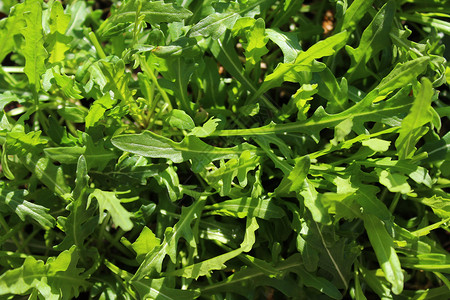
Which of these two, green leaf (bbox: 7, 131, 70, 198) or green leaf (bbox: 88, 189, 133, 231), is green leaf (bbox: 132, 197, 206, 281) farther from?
green leaf (bbox: 7, 131, 70, 198)

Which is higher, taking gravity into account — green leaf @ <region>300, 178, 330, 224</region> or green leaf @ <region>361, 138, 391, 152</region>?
green leaf @ <region>361, 138, 391, 152</region>

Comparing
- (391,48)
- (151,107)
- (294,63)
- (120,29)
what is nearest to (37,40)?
(120,29)

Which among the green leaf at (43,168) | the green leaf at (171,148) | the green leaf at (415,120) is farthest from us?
the green leaf at (43,168)

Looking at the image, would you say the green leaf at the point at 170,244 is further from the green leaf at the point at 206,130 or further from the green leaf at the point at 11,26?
the green leaf at the point at 11,26

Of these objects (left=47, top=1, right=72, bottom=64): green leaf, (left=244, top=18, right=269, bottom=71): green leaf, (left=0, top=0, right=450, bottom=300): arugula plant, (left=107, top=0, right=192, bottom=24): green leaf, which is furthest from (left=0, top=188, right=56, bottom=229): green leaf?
(left=244, top=18, right=269, bottom=71): green leaf

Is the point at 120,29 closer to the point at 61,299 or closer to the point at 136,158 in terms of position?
the point at 136,158

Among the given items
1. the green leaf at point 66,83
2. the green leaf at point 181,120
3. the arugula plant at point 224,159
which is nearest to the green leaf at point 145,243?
the arugula plant at point 224,159
